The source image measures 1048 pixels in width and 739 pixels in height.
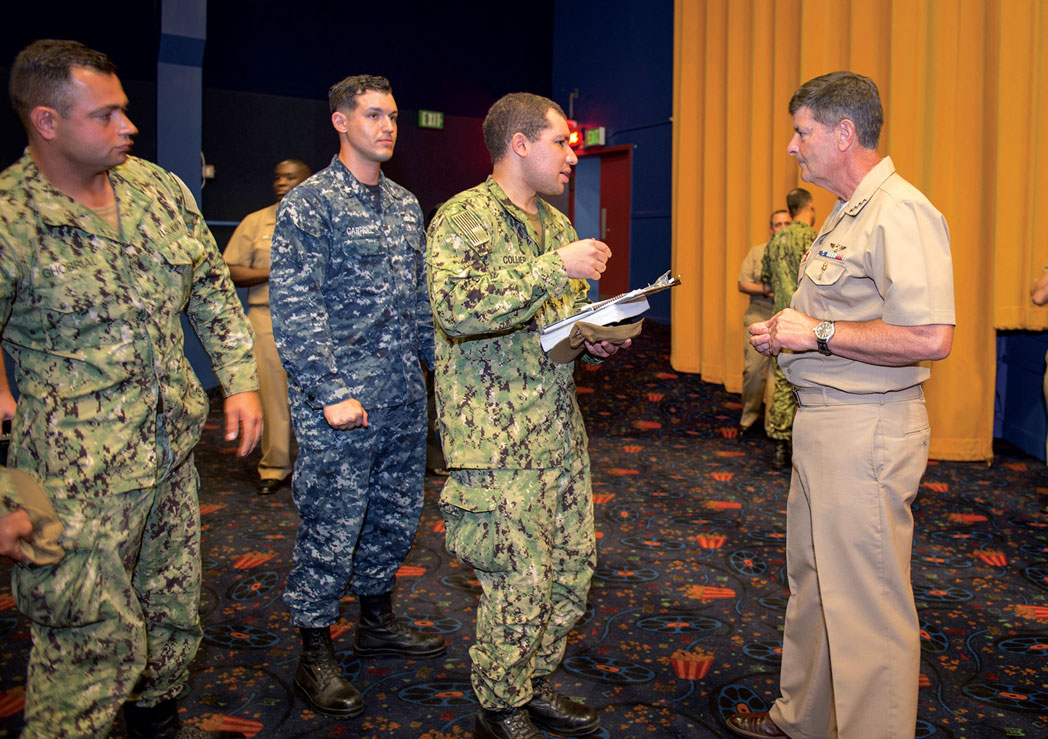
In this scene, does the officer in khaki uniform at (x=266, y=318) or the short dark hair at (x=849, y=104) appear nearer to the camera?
the short dark hair at (x=849, y=104)

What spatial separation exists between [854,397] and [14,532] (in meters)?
1.70

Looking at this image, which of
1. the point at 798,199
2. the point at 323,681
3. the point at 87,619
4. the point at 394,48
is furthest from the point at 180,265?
the point at 394,48

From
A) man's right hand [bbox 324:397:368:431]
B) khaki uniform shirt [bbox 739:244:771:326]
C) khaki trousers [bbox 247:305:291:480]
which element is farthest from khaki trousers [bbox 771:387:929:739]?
khaki uniform shirt [bbox 739:244:771:326]

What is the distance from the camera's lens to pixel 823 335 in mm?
1875

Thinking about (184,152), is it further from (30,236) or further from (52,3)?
(30,236)

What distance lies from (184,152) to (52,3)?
4.80ft

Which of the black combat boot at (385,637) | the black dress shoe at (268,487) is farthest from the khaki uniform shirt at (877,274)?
the black dress shoe at (268,487)

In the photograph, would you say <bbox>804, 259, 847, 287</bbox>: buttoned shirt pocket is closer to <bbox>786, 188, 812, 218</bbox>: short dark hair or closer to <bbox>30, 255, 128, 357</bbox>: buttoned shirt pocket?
<bbox>30, 255, 128, 357</bbox>: buttoned shirt pocket

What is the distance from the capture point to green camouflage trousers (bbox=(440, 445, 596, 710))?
1976mm

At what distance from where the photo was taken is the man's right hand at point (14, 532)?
4.55 ft

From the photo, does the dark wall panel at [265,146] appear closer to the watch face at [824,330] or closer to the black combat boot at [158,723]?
the black combat boot at [158,723]

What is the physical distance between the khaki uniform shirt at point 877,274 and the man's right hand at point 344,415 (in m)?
1.11

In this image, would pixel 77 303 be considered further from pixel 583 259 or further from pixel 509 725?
pixel 509 725

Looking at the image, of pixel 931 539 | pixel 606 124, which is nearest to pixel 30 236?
pixel 931 539
